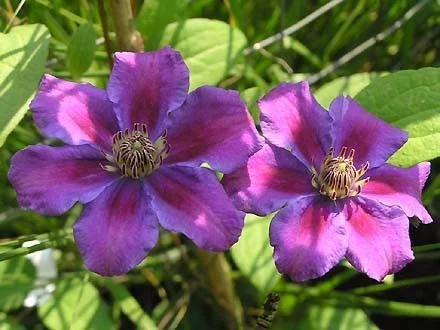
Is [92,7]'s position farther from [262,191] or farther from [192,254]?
[262,191]

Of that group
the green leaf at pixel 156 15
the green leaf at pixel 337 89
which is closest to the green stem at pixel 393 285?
the green leaf at pixel 337 89

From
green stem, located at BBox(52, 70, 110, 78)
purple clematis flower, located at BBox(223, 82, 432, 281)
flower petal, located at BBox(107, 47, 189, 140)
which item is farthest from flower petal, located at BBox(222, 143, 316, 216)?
green stem, located at BBox(52, 70, 110, 78)

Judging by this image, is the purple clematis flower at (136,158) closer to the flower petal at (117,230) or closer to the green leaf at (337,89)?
the flower petal at (117,230)

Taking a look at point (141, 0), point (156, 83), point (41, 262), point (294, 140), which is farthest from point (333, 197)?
point (141, 0)

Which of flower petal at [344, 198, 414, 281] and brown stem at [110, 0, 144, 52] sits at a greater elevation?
brown stem at [110, 0, 144, 52]

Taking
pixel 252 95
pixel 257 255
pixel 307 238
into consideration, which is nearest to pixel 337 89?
pixel 252 95

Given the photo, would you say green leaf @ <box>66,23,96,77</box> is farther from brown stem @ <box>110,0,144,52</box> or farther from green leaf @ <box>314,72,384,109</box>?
green leaf @ <box>314,72,384,109</box>
